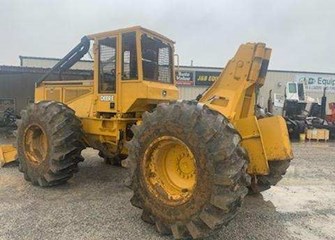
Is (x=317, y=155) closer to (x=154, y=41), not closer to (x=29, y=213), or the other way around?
(x=154, y=41)

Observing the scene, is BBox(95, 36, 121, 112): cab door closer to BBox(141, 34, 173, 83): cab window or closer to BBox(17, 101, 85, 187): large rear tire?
BBox(141, 34, 173, 83): cab window

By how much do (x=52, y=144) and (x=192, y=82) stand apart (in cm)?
1849

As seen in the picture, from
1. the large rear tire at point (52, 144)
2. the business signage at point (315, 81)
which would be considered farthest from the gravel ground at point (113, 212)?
the business signage at point (315, 81)

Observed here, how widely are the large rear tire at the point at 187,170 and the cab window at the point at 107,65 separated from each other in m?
1.89

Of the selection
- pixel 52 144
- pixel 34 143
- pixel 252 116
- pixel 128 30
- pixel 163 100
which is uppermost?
pixel 128 30

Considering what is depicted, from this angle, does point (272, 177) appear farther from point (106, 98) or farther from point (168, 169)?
point (106, 98)

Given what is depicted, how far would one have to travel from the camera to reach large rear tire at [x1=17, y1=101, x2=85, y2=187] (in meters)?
6.11

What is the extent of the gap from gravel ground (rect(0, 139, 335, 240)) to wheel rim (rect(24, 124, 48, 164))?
0.55m

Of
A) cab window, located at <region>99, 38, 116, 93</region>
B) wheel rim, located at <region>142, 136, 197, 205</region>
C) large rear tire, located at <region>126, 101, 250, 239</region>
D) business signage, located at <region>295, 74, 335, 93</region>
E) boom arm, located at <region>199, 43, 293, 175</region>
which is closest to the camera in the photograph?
large rear tire, located at <region>126, 101, 250, 239</region>

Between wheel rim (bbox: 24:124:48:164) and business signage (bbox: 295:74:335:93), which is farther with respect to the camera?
business signage (bbox: 295:74:335:93)

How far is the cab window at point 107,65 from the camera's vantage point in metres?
6.23

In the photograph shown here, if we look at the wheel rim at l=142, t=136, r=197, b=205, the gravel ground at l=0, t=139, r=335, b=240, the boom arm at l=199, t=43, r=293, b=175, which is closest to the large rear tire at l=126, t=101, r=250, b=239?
the wheel rim at l=142, t=136, r=197, b=205

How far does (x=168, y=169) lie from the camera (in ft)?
15.4

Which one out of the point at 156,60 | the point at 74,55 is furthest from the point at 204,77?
the point at 156,60
